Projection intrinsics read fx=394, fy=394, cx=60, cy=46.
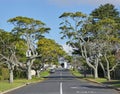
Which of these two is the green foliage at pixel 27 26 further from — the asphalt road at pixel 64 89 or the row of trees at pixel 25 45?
the asphalt road at pixel 64 89

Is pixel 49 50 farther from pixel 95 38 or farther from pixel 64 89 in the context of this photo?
pixel 64 89

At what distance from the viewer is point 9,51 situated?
64938 millimetres

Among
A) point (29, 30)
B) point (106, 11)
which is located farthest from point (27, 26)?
point (106, 11)

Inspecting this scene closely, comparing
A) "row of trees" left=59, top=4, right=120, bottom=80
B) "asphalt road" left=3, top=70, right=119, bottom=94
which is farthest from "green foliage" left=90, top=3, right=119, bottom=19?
"asphalt road" left=3, top=70, right=119, bottom=94

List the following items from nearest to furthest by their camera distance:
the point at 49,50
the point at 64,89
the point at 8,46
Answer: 1. the point at 64,89
2. the point at 8,46
3. the point at 49,50

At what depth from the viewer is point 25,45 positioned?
6406 cm

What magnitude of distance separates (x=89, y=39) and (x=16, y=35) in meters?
13.4

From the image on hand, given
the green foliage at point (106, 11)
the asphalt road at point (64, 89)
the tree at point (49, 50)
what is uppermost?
the green foliage at point (106, 11)

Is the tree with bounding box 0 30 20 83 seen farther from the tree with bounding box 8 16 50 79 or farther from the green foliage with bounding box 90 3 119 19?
the green foliage with bounding box 90 3 119 19

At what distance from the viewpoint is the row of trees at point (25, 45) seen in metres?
63.1

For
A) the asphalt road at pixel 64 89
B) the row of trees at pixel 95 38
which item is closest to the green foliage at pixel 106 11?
the row of trees at pixel 95 38

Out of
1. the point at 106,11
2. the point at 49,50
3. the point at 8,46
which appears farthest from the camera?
the point at 106,11

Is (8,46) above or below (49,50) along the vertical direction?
above

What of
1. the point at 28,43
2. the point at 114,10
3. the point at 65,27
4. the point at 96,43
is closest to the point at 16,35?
the point at 28,43
